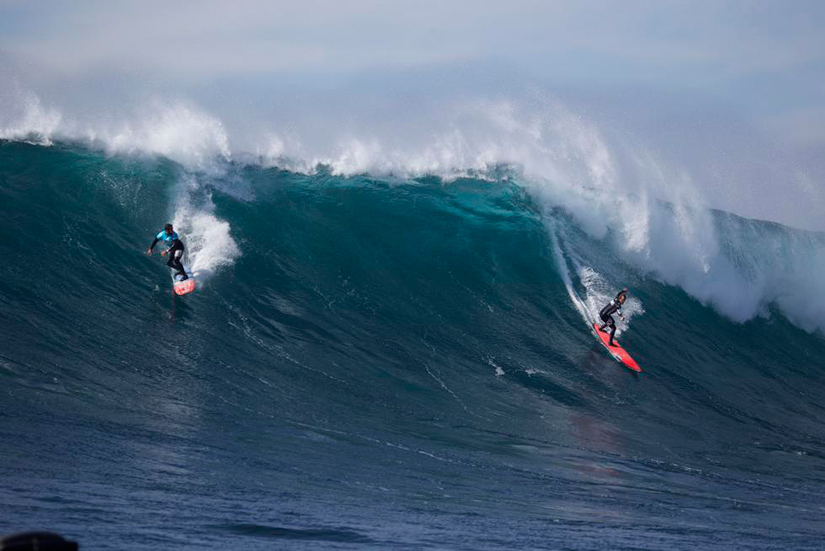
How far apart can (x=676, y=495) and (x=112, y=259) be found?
35.0 feet

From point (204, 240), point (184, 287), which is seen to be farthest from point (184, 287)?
point (204, 240)

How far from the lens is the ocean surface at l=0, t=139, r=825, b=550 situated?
7.29 m

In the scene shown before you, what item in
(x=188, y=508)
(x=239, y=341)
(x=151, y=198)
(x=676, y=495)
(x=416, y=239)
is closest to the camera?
(x=188, y=508)

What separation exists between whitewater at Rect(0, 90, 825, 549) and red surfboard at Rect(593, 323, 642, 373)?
0.26m

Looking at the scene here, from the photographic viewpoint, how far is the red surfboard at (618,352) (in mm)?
15992

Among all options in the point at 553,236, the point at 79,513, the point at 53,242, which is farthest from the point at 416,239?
the point at 79,513

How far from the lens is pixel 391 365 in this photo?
13.8 meters

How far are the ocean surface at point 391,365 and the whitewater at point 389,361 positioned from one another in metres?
0.05

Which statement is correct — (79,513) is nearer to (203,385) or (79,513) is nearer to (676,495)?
(203,385)

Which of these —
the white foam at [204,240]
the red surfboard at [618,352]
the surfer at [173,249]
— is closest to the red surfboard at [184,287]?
the surfer at [173,249]

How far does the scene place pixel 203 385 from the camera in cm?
1127

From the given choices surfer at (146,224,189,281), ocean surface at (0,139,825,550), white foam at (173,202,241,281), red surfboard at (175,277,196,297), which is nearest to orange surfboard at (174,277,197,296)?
red surfboard at (175,277,196,297)

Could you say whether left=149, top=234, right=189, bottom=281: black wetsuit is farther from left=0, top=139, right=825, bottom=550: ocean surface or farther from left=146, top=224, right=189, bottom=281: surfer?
left=0, top=139, right=825, bottom=550: ocean surface

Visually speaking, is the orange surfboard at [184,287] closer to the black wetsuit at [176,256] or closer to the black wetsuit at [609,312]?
the black wetsuit at [176,256]
